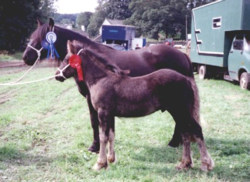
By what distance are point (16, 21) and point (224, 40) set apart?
21.7 meters

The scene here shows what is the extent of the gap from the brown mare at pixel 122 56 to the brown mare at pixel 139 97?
549 mm

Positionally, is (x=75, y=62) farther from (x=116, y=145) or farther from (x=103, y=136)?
(x=116, y=145)

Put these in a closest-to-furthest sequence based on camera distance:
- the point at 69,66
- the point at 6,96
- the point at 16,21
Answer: the point at 69,66 < the point at 6,96 < the point at 16,21

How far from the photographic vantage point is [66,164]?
468 cm

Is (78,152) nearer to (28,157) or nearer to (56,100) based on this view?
(28,157)

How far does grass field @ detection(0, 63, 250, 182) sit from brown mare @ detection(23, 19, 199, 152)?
0.62 metres

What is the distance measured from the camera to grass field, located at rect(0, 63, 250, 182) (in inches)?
173

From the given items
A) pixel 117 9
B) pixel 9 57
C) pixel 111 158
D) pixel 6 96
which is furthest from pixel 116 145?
pixel 117 9

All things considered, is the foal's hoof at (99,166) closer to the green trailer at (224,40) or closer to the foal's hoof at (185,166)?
the foal's hoof at (185,166)

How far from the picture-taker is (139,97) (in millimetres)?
4402

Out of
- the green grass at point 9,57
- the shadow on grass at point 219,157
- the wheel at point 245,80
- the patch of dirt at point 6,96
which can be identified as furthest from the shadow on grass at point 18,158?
the green grass at point 9,57

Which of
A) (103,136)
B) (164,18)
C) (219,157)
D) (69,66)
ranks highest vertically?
(164,18)

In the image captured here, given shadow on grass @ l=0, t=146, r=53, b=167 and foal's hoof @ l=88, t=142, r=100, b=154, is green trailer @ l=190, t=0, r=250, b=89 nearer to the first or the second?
foal's hoof @ l=88, t=142, r=100, b=154

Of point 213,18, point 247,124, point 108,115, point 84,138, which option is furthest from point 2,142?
point 213,18
